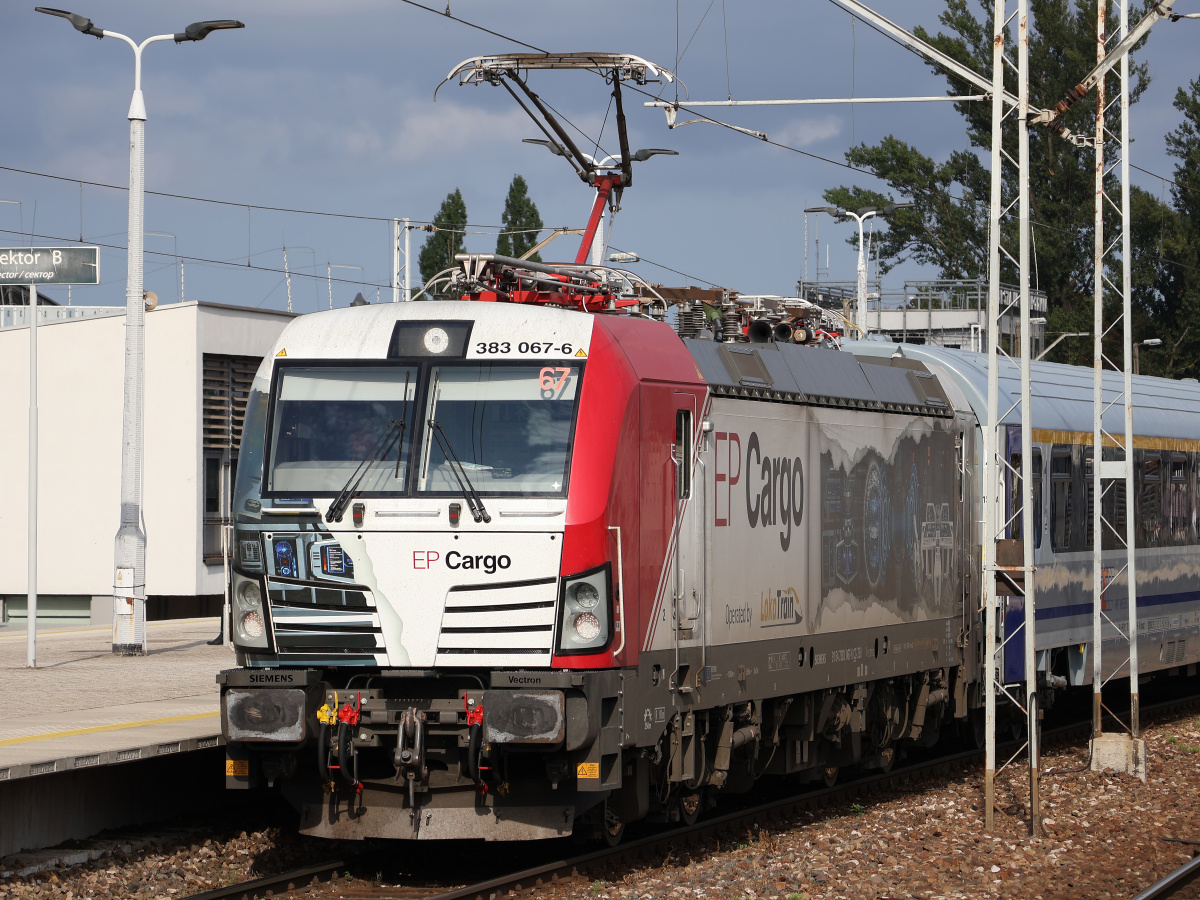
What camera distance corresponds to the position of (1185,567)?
773 inches

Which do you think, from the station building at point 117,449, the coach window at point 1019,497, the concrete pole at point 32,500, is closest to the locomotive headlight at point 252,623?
the coach window at point 1019,497

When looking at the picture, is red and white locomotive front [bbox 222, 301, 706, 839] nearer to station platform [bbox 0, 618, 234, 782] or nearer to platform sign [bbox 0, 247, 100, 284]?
station platform [bbox 0, 618, 234, 782]

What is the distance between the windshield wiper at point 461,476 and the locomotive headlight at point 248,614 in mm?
1364

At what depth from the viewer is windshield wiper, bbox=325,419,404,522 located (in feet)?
32.1

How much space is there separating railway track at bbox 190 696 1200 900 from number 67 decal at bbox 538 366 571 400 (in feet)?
9.50

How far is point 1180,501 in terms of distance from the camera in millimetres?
19609

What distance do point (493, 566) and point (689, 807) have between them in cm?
315

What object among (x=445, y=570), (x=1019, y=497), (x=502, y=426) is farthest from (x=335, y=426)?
(x=1019, y=497)

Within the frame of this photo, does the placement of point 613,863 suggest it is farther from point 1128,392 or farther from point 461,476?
point 1128,392

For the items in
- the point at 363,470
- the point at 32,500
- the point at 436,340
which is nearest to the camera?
the point at 363,470

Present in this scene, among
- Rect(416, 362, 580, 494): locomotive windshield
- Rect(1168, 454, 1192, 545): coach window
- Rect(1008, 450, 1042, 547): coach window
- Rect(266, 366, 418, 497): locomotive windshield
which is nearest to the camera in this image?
Rect(416, 362, 580, 494): locomotive windshield

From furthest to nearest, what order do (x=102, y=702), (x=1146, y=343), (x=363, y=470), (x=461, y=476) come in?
(x=1146, y=343)
(x=102, y=702)
(x=363, y=470)
(x=461, y=476)

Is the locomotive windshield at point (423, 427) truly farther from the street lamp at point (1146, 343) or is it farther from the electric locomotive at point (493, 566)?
the street lamp at point (1146, 343)

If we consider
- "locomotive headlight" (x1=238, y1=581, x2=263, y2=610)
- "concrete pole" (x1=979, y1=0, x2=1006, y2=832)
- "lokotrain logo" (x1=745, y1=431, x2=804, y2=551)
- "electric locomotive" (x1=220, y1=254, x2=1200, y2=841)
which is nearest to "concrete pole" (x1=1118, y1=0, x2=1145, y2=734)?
"concrete pole" (x1=979, y1=0, x2=1006, y2=832)
